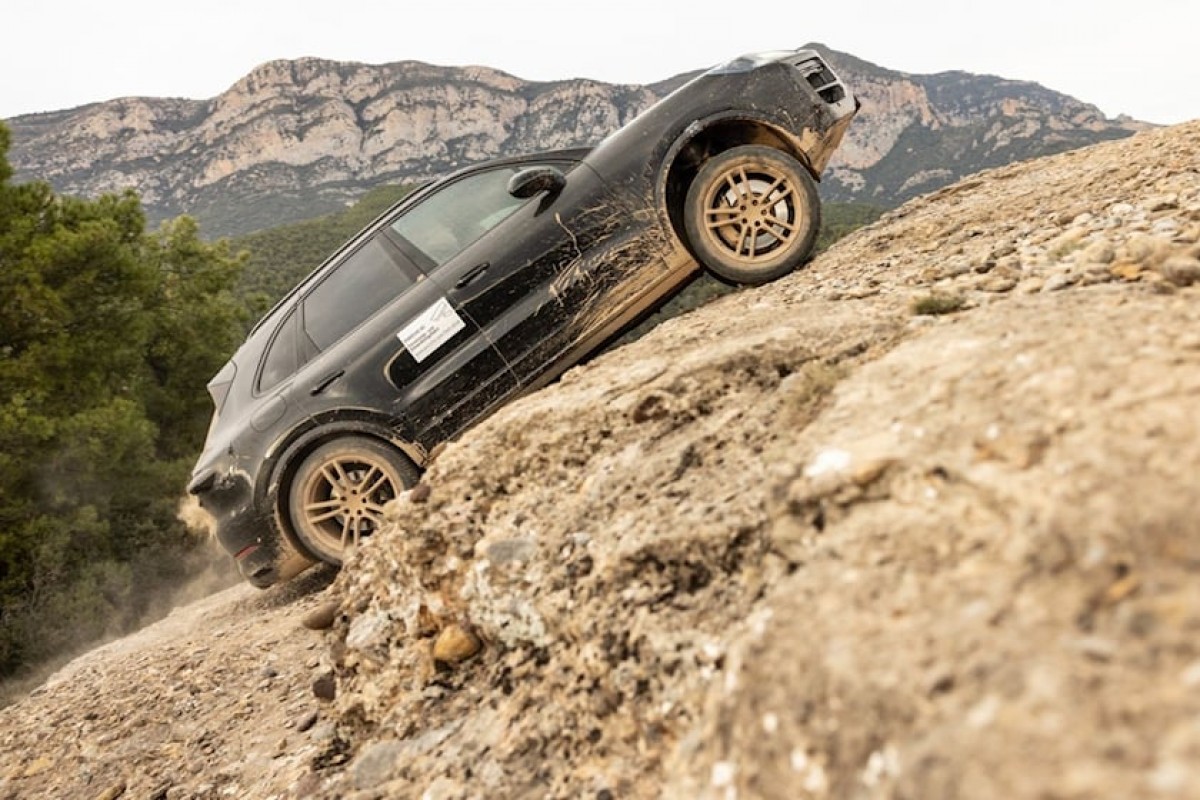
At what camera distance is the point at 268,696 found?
397 centimetres

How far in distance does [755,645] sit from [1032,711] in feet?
1.95

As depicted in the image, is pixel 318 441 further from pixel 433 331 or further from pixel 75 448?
pixel 75 448

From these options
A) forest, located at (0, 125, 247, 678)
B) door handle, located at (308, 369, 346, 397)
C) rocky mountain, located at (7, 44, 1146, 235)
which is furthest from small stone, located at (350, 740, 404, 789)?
rocky mountain, located at (7, 44, 1146, 235)

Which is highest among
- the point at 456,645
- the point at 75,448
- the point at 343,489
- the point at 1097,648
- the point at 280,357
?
the point at 75,448

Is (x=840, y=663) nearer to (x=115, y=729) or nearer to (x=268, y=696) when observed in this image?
(x=268, y=696)

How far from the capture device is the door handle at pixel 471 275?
14.2 feet

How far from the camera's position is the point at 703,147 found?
15.6ft

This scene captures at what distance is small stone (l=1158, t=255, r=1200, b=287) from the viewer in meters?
2.21

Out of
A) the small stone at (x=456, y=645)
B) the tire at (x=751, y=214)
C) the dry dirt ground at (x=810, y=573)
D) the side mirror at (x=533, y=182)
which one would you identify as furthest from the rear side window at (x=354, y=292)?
the small stone at (x=456, y=645)

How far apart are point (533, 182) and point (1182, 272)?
122 inches

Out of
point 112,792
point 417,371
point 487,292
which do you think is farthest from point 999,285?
point 112,792

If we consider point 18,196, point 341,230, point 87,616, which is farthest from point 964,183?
point 341,230

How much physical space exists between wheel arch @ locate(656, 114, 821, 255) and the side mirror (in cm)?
63

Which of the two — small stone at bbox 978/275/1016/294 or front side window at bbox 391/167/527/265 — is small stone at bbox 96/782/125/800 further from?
small stone at bbox 978/275/1016/294
